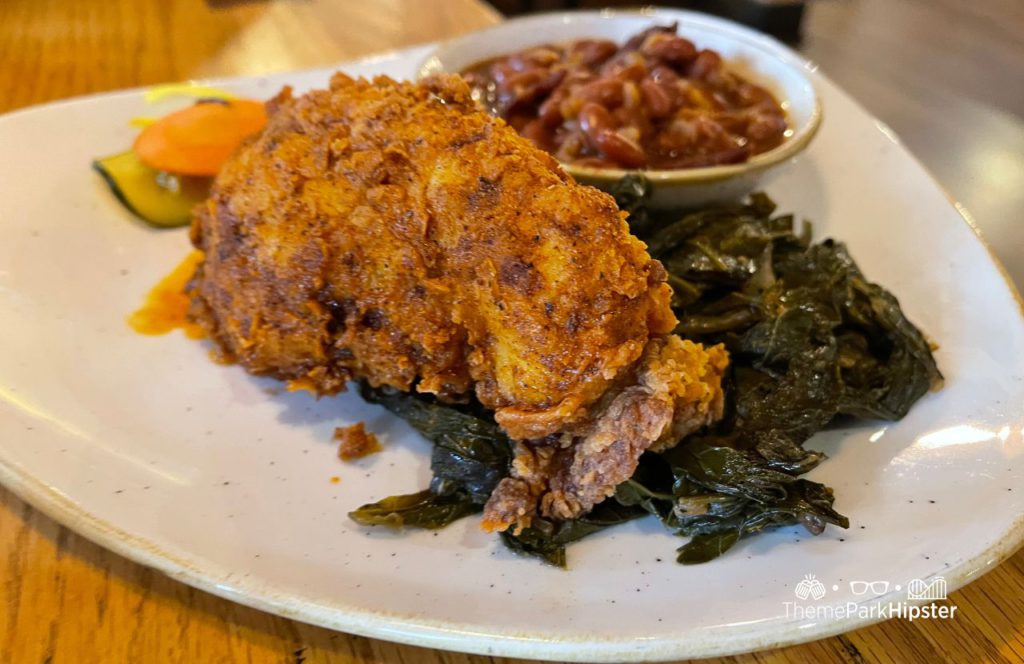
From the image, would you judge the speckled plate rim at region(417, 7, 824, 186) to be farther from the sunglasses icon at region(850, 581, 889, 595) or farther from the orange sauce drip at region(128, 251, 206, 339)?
the sunglasses icon at region(850, 581, 889, 595)

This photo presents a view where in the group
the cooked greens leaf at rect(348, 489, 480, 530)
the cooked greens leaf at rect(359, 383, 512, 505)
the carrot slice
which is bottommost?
the cooked greens leaf at rect(348, 489, 480, 530)

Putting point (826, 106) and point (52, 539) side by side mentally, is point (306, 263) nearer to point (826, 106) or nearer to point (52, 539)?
point (52, 539)

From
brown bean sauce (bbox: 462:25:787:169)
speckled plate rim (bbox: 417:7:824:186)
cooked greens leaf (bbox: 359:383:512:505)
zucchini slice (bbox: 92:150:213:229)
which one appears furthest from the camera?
zucchini slice (bbox: 92:150:213:229)

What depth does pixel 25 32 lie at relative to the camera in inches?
222

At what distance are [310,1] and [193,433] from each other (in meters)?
5.07

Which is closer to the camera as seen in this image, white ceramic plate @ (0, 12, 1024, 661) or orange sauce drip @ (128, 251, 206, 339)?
white ceramic plate @ (0, 12, 1024, 661)

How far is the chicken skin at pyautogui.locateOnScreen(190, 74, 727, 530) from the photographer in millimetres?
2080

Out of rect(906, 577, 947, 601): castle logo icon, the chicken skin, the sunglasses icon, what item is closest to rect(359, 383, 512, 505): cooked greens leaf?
the chicken skin

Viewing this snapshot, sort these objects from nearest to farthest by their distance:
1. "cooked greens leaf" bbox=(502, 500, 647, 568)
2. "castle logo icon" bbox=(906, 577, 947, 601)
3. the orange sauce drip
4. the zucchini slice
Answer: "castle logo icon" bbox=(906, 577, 947, 601) → "cooked greens leaf" bbox=(502, 500, 647, 568) → the orange sauce drip → the zucchini slice

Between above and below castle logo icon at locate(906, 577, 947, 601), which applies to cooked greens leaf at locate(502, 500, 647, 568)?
below

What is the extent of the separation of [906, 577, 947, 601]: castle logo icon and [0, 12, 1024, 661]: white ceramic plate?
0.8 inches

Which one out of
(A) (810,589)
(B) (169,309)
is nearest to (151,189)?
(B) (169,309)

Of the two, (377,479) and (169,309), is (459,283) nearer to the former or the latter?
(377,479)

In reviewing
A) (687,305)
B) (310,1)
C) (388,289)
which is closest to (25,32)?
(310,1)
